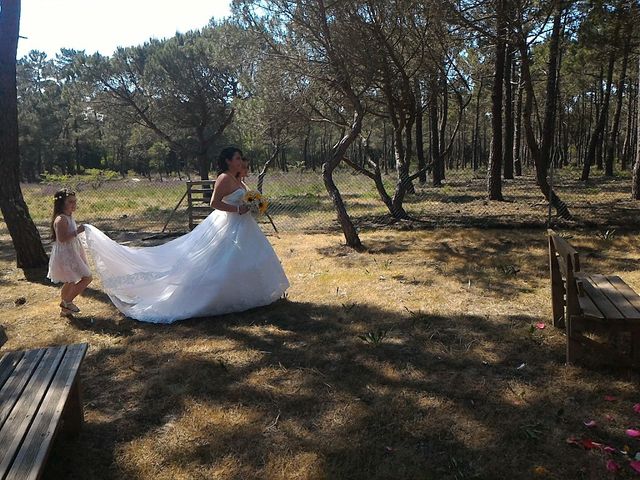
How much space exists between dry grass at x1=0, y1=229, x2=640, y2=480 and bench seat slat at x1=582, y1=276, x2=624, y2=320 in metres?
0.44

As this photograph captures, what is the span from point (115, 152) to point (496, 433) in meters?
63.0

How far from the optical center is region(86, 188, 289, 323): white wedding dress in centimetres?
510

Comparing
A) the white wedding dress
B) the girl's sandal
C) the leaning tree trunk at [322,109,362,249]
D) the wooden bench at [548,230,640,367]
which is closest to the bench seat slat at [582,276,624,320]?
the wooden bench at [548,230,640,367]

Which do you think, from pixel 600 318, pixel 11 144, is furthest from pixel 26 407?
pixel 11 144

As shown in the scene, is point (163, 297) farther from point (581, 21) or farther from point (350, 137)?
point (581, 21)

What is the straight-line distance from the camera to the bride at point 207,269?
5.11m

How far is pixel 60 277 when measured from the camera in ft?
17.6

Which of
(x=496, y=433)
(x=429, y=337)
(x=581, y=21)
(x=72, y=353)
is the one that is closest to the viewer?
(x=496, y=433)

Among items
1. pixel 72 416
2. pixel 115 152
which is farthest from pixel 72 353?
pixel 115 152

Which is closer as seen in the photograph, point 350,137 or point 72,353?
point 72,353

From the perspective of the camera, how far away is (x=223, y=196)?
5.27 m

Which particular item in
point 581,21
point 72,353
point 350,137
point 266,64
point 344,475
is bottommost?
point 344,475

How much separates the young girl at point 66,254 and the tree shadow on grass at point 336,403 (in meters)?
1.28

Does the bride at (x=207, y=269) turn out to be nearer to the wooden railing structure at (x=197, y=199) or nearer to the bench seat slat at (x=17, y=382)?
the bench seat slat at (x=17, y=382)
